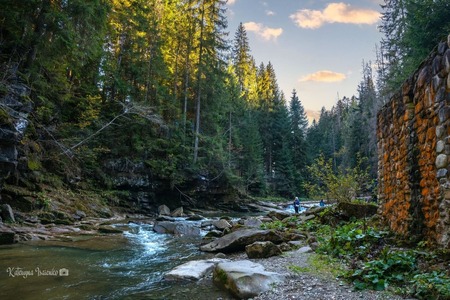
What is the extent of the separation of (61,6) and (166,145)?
13659mm

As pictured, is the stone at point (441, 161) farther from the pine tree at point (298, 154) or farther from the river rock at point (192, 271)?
the pine tree at point (298, 154)

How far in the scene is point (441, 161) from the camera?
14.2 ft

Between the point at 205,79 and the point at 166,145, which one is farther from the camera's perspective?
the point at 205,79

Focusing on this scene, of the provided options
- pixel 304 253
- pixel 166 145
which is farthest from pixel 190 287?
pixel 166 145

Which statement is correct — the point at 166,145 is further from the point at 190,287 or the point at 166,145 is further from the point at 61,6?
the point at 190,287

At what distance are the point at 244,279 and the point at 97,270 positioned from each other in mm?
3574

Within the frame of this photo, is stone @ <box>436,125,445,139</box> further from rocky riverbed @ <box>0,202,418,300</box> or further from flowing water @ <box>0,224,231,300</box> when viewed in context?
flowing water @ <box>0,224,231,300</box>

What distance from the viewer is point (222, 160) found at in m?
27.9

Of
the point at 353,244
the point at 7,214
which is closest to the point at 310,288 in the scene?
the point at 353,244

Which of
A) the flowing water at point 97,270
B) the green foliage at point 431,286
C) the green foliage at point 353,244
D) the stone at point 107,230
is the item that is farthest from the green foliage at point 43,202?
the green foliage at point 431,286

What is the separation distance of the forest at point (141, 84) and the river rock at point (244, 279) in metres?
8.88

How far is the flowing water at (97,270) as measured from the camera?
16.1 ft

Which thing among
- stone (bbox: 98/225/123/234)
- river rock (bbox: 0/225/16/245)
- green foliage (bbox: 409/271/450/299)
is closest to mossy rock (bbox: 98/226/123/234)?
stone (bbox: 98/225/123/234)

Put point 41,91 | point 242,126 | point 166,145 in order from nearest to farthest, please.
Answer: point 41,91
point 166,145
point 242,126
